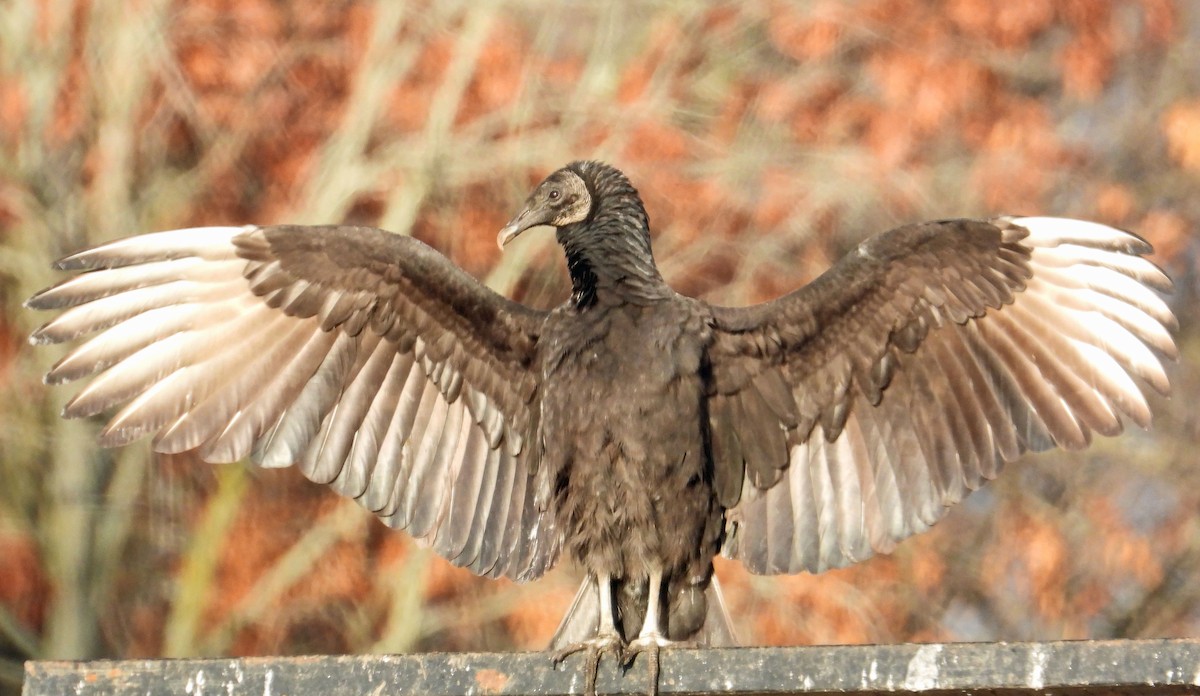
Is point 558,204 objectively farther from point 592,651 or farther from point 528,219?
point 592,651

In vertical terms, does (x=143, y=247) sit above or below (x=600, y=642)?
above

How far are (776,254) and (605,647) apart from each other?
13.0 feet

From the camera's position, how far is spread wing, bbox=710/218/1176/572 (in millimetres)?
4074

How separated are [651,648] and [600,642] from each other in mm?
238

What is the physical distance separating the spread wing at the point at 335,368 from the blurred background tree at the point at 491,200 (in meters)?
2.98

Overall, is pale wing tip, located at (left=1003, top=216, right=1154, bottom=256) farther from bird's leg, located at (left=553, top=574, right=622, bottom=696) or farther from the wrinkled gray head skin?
bird's leg, located at (left=553, top=574, right=622, bottom=696)

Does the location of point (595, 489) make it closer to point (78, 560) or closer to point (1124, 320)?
point (1124, 320)

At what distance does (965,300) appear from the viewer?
4145 millimetres

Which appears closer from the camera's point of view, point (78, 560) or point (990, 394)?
point (990, 394)

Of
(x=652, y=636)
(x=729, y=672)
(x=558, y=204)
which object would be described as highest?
(x=558, y=204)

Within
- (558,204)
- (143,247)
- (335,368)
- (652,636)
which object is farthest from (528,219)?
(652,636)

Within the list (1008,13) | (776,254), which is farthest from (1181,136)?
(776,254)

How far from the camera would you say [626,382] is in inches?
155

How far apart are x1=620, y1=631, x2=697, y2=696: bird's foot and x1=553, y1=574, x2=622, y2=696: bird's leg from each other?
4 centimetres
